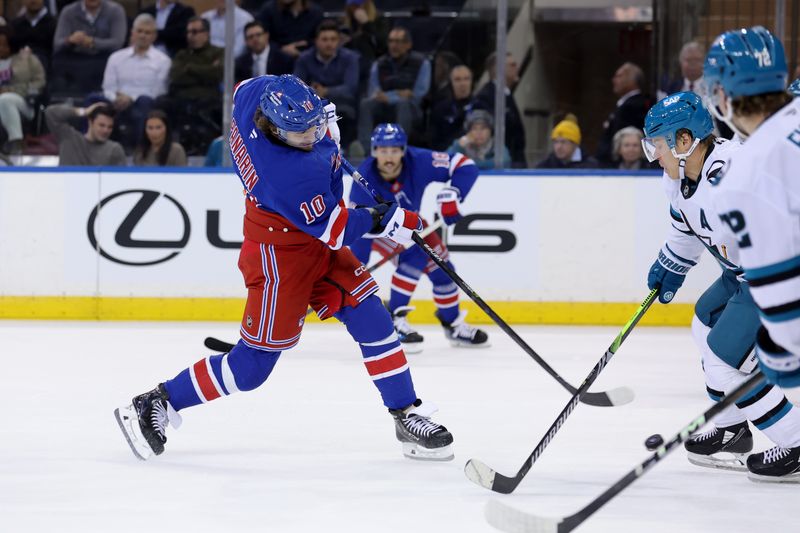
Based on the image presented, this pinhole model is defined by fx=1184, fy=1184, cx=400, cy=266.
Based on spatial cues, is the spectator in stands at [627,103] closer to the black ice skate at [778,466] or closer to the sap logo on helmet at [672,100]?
the sap logo on helmet at [672,100]

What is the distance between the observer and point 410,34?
6480 millimetres

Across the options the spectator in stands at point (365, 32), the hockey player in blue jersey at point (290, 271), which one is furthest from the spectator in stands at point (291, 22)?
the hockey player in blue jersey at point (290, 271)

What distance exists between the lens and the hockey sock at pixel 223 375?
3.16 metres

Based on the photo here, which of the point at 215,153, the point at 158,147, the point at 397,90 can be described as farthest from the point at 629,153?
the point at 158,147

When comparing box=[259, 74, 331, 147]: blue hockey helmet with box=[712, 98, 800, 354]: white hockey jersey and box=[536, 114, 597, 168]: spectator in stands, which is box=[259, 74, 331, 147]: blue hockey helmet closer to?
box=[712, 98, 800, 354]: white hockey jersey

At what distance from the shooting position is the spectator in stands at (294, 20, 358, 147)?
634cm

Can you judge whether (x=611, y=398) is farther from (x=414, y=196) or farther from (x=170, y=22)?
(x=170, y=22)

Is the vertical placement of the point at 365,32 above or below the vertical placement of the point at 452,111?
above

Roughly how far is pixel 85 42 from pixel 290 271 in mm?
3819

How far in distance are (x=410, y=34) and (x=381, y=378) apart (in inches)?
142

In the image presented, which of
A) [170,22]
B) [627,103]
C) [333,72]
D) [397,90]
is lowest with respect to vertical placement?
[627,103]

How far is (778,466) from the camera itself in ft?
9.77

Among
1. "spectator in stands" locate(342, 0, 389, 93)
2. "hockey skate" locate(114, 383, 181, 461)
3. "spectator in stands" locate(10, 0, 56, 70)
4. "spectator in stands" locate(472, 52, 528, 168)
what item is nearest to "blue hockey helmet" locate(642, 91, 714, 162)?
"hockey skate" locate(114, 383, 181, 461)

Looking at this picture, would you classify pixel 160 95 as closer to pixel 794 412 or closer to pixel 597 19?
pixel 597 19
